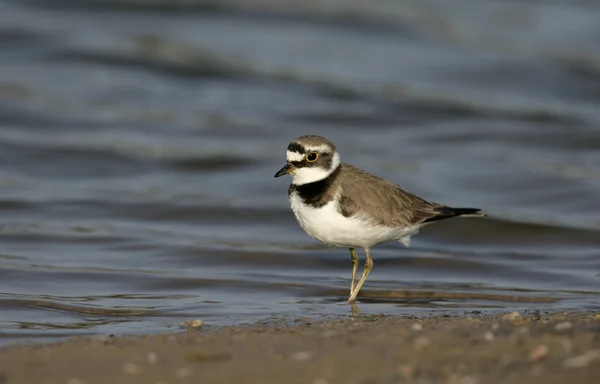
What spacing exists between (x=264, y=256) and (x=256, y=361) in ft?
12.9

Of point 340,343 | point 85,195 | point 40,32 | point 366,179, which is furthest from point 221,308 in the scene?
point 40,32

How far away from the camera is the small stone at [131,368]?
504 cm

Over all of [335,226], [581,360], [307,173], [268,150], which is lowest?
[581,360]

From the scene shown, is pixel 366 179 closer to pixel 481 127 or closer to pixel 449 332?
pixel 449 332

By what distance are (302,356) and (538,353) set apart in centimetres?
119

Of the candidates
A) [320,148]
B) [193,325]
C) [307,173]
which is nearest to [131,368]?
[193,325]

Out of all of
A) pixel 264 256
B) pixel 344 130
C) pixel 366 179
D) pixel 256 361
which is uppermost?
pixel 344 130

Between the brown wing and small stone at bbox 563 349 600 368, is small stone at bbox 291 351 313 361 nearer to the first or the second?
small stone at bbox 563 349 600 368

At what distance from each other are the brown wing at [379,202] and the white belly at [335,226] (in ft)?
0.18

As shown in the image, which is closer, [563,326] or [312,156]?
[563,326]

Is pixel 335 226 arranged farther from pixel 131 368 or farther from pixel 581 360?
pixel 581 360

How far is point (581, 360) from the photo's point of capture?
4887 millimetres

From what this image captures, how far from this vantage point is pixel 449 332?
5520 mm

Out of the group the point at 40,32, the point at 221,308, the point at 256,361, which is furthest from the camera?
the point at 40,32
